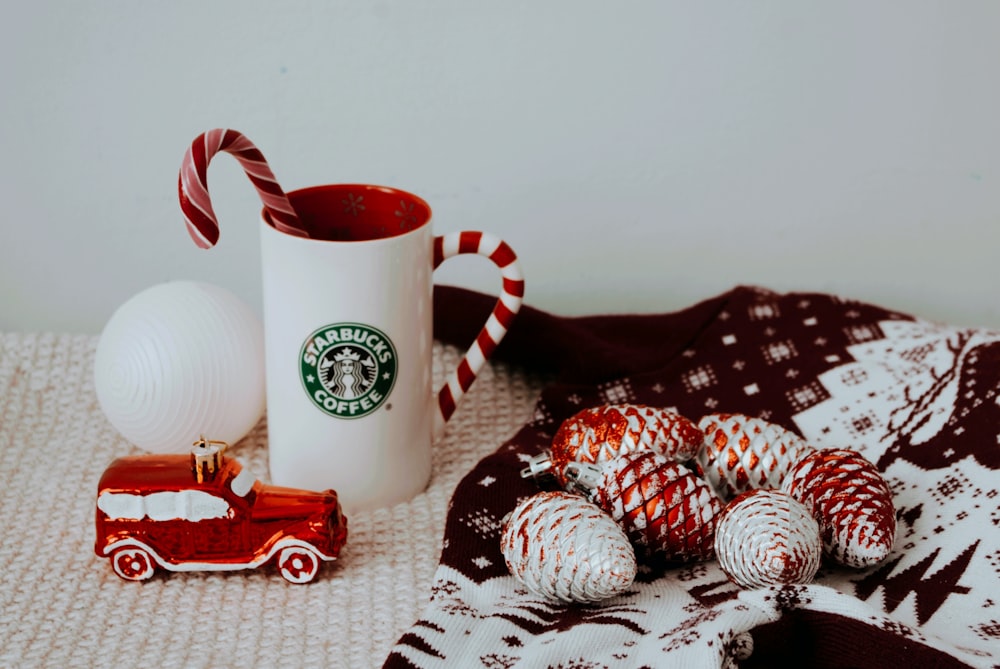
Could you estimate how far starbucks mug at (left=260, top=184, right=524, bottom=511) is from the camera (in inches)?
27.3

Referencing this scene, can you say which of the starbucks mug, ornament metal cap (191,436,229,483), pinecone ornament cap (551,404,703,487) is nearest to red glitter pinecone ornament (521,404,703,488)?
pinecone ornament cap (551,404,703,487)

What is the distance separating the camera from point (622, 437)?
2.33 ft

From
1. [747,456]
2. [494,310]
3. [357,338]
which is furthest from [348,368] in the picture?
[747,456]

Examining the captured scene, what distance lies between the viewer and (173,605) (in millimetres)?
656

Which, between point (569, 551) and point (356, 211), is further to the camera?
point (356, 211)

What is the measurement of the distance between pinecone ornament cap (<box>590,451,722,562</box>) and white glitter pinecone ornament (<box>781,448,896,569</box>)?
0.20 ft

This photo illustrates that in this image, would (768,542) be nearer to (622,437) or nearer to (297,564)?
(622,437)

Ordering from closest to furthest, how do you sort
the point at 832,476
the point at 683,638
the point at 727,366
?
1. the point at 683,638
2. the point at 832,476
3. the point at 727,366

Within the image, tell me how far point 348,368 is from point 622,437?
188mm

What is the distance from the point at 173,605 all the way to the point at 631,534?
28 centimetres

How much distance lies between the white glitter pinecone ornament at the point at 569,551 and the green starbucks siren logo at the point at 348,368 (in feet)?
0.46

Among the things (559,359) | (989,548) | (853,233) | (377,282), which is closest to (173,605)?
(377,282)

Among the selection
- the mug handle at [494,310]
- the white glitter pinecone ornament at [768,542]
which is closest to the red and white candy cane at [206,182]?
the mug handle at [494,310]

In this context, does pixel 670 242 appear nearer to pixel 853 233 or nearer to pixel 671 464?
pixel 853 233
